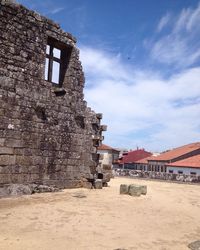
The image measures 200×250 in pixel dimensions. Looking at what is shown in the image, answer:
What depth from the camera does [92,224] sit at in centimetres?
646

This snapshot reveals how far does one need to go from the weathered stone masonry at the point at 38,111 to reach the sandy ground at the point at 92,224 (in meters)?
1.43

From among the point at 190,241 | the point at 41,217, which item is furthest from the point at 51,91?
the point at 190,241

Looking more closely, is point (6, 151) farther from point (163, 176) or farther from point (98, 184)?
point (163, 176)

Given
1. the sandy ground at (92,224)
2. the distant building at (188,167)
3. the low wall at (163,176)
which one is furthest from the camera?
the distant building at (188,167)

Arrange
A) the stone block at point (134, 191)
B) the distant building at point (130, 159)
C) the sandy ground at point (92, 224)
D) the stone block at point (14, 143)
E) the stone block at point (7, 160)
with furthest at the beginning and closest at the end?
1. the distant building at point (130, 159)
2. the stone block at point (134, 191)
3. the stone block at point (14, 143)
4. the stone block at point (7, 160)
5. the sandy ground at point (92, 224)

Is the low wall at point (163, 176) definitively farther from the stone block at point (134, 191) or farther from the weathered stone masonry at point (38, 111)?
the stone block at point (134, 191)

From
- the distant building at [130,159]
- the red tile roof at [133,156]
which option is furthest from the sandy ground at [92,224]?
the red tile roof at [133,156]

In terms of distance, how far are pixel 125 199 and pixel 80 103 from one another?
4388mm

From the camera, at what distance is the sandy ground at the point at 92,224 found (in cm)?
516

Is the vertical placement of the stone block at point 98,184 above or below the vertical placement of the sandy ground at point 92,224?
above

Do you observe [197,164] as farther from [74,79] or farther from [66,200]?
[66,200]

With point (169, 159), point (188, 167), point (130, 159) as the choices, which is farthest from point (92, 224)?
point (130, 159)

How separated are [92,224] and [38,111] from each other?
530cm

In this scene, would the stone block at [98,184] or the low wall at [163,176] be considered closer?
the stone block at [98,184]
